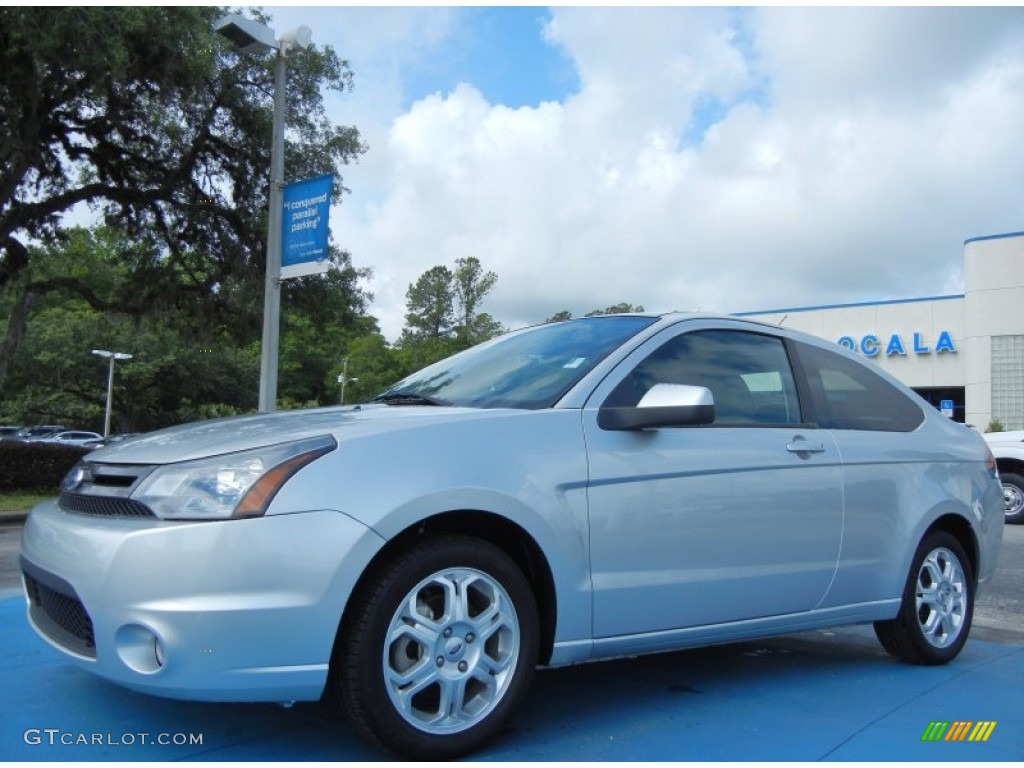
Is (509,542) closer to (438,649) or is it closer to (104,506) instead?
(438,649)

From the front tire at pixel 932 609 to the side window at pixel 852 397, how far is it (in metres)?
0.62

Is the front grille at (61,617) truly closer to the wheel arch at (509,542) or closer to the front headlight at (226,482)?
the front headlight at (226,482)

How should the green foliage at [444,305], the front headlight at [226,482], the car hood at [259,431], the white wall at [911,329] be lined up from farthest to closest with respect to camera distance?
the green foliage at [444,305]
the white wall at [911,329]
the car hood at [259,431]
the front headlight at [226,482]

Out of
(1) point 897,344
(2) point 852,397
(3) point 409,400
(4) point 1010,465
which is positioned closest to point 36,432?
(1) point 897,344

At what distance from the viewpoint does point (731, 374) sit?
4.19m

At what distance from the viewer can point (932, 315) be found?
111ft

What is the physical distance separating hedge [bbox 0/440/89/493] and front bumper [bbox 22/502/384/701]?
1524 centimetres

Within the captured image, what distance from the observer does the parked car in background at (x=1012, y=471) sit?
12.7 meters

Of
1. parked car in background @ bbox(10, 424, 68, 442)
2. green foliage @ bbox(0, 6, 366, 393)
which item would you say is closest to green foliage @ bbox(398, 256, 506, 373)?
parked car in background @ bbox(10, 424, 68, 442)

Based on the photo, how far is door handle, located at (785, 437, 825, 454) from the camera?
13.3 feet

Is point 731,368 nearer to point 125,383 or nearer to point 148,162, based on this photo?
point 148,162

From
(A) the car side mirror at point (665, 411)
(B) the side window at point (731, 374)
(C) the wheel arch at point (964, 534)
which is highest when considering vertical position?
(B) the side window at point (731, 374)

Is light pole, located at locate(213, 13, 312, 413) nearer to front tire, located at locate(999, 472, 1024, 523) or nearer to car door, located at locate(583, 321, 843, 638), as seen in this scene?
car door, located at locate(583, 321, 843, 638)

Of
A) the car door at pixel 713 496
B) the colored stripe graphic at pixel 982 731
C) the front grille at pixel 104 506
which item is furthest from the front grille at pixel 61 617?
the colored stripe graphic at pixel 982 731
